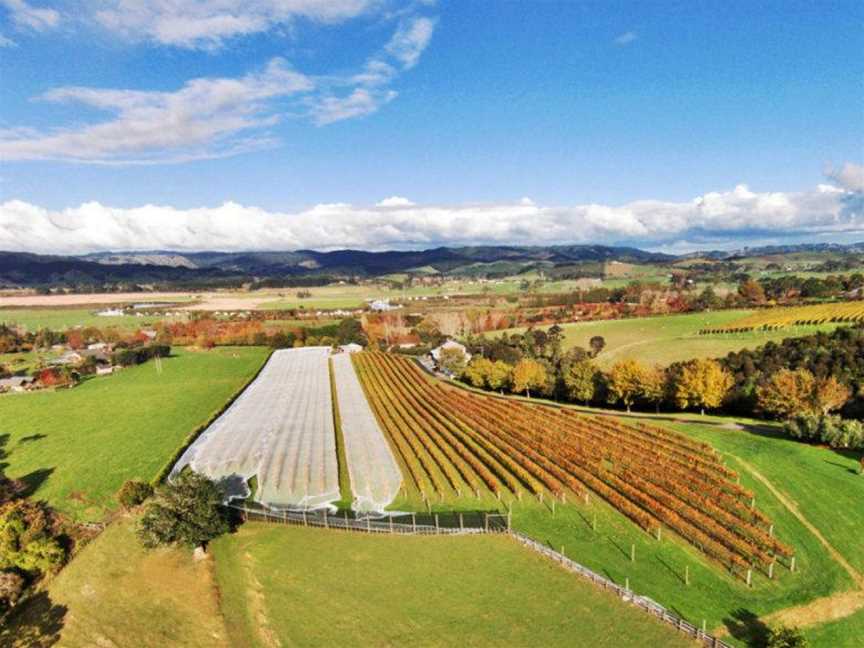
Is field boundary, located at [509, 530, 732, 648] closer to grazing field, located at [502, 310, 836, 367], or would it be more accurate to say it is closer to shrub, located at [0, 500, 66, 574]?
shrub, located at [0, 500, 66, 574]

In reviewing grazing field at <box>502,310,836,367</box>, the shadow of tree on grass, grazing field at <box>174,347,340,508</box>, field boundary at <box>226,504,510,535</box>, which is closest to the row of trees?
grazing field at <box>502,310,836,367</box>

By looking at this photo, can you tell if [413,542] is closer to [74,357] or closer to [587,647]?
[587,647]

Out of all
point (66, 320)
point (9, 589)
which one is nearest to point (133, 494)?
point (9, 589)

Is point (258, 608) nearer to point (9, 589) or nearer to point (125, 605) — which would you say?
point (125, 605)

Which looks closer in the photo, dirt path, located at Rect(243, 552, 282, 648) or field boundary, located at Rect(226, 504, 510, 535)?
dirt path, located at Rect(243, 552, 282, 648)

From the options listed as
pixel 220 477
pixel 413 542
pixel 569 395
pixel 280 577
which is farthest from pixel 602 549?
pixel 569 395
